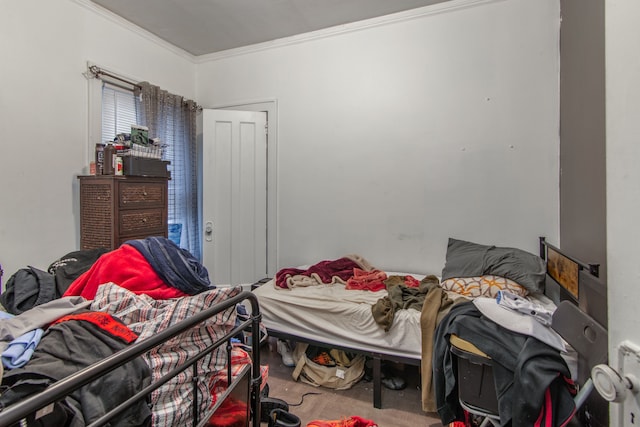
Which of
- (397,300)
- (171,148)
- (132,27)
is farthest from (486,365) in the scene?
(132,27)

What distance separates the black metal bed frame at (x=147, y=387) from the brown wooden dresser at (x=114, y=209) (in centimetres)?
169

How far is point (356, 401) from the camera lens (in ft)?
6.93

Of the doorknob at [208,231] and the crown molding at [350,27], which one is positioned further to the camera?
the doorknob at [208,231]

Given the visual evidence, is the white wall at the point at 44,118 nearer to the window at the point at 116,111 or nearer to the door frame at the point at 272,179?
the window at the point at 116,111

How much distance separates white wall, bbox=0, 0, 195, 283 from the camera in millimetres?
2180

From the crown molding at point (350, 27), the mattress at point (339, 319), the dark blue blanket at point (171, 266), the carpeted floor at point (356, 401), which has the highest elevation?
the crown molding at point (350, 27)

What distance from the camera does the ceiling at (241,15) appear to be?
2721 mm

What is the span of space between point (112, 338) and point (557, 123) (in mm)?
3071

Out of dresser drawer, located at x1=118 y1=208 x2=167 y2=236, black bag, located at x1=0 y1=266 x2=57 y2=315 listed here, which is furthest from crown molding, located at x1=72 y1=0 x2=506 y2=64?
black bag, located at x1=0 y1=266 x2=57 y2=315

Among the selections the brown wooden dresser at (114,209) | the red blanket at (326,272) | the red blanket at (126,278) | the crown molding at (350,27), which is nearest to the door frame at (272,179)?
the crown molding at (350,27)

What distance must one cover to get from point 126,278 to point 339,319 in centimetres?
135

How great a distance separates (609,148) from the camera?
29.9 inches

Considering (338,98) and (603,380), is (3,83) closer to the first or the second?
(338,98)

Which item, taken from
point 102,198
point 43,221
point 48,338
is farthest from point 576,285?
point 43,221
